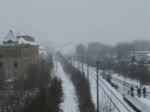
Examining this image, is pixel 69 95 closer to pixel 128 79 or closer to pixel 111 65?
pixel 128 79

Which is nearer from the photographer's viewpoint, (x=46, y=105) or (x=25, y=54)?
(x=46, y=105)

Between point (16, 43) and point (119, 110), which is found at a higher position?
point (16, 43)

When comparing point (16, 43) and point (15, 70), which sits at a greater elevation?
point (16, 43)

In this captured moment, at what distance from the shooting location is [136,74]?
61.0m

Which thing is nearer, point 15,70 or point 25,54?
point 15,70

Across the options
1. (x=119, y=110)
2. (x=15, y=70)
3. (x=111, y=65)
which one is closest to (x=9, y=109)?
(x=119, y=110)

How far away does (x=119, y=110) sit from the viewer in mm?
28906

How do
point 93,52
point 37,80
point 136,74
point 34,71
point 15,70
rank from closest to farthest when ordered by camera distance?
1. point 37,80
2. point 34,71
3. point 136,74
4. point 15,70
5. point 93,52

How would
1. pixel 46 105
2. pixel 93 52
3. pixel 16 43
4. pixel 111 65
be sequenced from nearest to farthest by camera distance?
pixel 46 105 → pixel 16 43 → pixel 111 65 → pixel 93 52

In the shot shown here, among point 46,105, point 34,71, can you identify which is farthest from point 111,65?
point 46,105

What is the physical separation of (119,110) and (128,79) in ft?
118

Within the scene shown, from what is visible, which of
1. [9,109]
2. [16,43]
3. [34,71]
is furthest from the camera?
[16,43]

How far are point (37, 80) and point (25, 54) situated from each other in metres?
18.3

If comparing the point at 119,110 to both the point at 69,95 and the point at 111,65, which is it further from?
the point at 111,65
